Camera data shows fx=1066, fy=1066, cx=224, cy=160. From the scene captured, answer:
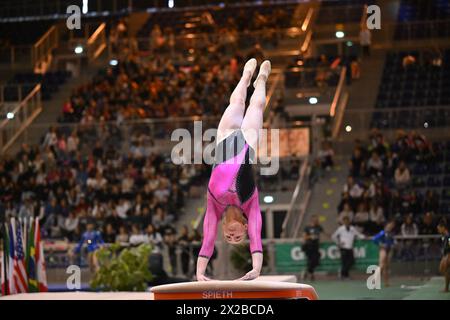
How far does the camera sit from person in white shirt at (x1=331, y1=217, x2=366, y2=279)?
16828 millimetres

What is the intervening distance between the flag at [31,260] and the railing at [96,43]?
993cm

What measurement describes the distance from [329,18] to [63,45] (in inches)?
237

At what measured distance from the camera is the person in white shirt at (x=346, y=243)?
55.2 feet

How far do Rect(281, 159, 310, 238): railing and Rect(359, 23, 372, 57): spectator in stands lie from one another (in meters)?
3.80

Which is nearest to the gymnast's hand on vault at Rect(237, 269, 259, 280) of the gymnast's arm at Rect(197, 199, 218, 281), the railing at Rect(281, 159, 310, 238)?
the gymnast's arm at Rect(197, 199, 218, 281)

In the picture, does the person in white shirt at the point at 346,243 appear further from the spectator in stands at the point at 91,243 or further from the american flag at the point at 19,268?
the american flag at the point at 19,268

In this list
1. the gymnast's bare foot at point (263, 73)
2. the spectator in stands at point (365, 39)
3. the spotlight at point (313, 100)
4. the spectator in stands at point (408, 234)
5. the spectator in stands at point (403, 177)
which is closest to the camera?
the gymnast's bare foot at point (263, 73)

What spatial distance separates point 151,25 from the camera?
81.1 feet

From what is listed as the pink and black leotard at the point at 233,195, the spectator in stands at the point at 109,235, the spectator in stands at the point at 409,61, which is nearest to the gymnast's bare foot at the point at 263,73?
the pink and black leotard at the point at 233,195

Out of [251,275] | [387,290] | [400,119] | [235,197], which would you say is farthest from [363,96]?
[251,275]

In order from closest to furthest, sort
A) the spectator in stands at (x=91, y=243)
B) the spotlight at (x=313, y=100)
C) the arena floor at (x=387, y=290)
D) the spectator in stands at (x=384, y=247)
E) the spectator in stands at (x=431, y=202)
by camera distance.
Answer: the arena floor at (x=387, y=290), the spectator in stands at (x=384, y=247), the spectator in stands at (x=91, y=243), the spectator in stands at (x=431, y=202), the spotlight at (x=313, y=100)

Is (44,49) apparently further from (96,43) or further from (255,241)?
(255,241)
